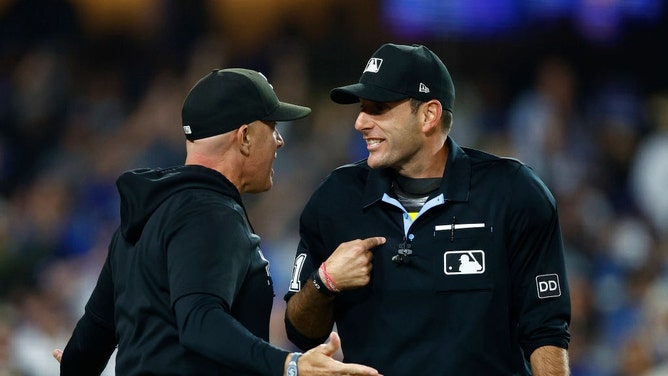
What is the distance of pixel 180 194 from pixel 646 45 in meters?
6.79

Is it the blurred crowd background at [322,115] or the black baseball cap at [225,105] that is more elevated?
the black baseball cap at [225,105]

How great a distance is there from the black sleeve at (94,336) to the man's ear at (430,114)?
1.13 meters

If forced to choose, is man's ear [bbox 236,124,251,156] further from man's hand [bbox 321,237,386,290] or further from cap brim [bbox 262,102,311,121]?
man's hand [bbox 321,237,386,290]

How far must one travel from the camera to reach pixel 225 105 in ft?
10.7

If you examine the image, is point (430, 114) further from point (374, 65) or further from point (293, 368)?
point (293, 368)

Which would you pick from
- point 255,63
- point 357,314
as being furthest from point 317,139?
point 357,314

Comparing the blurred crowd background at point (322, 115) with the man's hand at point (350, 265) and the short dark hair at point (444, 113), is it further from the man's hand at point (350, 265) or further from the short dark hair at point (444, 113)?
the man's hand at point (350, 265)

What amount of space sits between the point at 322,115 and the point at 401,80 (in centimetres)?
496

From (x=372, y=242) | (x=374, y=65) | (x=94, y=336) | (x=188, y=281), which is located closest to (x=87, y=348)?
(x=94, y=336)

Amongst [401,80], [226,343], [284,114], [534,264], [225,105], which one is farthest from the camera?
[401,80]

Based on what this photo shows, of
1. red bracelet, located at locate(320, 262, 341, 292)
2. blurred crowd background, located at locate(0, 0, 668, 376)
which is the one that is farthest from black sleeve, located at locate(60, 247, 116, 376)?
blurred crowd background, located at locate(0, 0, 668, 376)

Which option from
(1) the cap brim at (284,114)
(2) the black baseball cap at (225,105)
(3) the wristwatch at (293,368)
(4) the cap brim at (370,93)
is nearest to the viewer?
(3) the wristwatch at (293,368)

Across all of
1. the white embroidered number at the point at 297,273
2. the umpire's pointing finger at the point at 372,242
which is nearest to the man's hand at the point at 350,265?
the umpire's pointing finger at the point at 372,242

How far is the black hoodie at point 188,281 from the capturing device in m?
2.79
